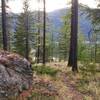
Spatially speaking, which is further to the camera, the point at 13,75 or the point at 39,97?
the point at 13,75

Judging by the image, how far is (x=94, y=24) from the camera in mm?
21703

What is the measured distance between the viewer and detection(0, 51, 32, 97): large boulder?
895 cm

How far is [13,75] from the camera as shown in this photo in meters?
9.85

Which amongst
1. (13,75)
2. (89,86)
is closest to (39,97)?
(13,75)

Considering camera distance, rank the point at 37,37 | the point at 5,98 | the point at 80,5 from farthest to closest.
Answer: the point at 37,37 < the point at 80,5 < the point at 5,98

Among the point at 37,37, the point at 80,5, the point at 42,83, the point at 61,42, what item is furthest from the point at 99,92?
the point at 61,42

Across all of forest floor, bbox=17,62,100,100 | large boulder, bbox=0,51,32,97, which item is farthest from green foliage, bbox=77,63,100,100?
large boulder, bbox=0,51,32,97

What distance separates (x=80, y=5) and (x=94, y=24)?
215cm

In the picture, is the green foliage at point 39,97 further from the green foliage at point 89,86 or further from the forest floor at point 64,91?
the green foliage at point 89,86

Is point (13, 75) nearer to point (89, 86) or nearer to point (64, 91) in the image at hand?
point (64, 91)

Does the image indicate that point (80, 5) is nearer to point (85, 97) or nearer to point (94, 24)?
point (94, 24)

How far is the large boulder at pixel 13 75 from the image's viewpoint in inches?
352

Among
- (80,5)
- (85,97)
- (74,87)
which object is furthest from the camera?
(80,5)

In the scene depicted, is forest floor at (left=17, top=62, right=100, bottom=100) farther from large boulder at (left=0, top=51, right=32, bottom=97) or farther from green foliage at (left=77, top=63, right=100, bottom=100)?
large boulder at (left=0, top=51, right=32, bottom=97)
